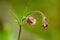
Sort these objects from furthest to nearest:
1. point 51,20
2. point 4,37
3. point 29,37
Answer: point 51,20 < point 29,37 < point 4,37

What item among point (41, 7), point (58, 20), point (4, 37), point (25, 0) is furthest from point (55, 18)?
point (4, 37)

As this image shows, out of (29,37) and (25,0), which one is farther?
(25,0)

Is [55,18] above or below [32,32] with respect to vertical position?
above

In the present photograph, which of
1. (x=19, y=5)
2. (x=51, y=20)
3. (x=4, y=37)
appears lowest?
(x=4, y=37)

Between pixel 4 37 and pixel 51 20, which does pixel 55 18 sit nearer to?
pixel 51 20

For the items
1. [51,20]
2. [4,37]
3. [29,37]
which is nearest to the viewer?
[4,37]

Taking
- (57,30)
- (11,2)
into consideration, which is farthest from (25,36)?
(11,2)
